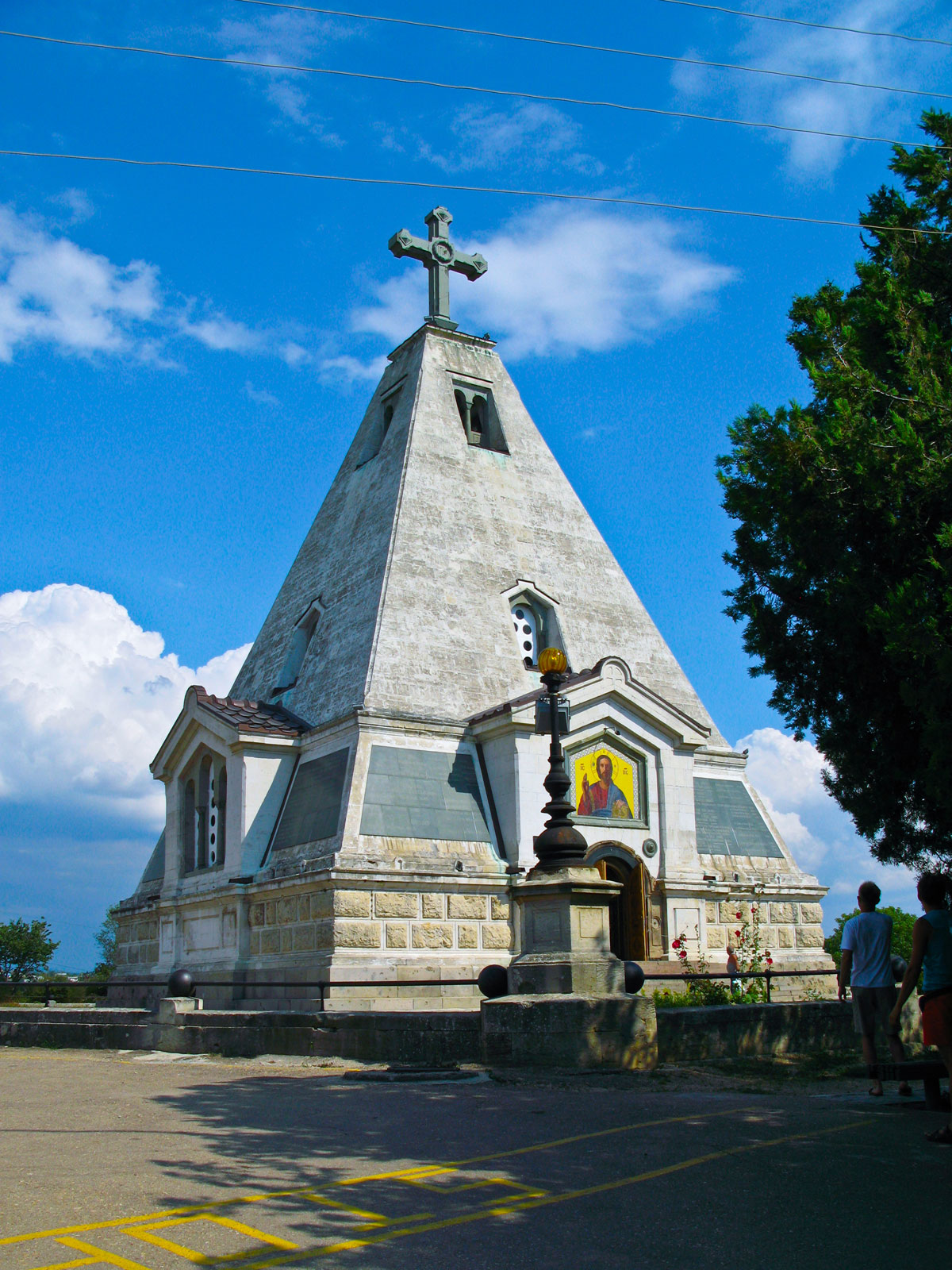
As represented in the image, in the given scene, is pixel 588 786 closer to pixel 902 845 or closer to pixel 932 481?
pixel 902 845

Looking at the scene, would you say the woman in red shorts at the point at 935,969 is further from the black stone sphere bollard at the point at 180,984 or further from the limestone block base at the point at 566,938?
the black stone sphere bollard at the point at 180,984

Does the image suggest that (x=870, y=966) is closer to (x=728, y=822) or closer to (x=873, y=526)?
(x=873, y=526)

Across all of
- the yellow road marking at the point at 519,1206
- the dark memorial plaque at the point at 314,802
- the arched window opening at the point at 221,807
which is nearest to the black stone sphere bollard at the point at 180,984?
the dark memorial plaque at the point at 314,802

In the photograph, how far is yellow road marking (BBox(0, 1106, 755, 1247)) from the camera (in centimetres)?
516

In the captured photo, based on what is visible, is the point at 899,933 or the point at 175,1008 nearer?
the point at 175,1008

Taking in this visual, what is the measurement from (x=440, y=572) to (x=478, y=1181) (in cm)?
1595

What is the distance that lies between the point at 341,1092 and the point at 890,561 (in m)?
6.64

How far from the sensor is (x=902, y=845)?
997cm

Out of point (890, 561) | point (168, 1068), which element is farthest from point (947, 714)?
point (168, 1068)

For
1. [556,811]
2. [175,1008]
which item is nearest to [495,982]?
[556,811]

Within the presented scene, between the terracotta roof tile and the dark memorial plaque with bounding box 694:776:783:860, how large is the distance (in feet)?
25.3

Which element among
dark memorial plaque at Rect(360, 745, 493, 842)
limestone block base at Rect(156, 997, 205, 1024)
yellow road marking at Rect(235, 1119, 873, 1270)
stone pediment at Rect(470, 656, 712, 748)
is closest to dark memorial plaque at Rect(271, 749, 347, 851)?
dark memorial plaque at Rect(360, 745, 493, 842)

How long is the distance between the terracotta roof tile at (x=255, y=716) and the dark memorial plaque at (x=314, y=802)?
0.78 meters

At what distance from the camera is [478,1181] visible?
614cm
